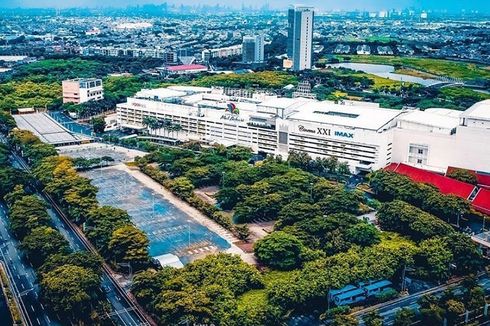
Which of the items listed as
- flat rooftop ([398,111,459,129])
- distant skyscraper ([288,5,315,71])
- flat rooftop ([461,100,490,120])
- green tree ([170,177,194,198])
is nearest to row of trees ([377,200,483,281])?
flat rooftop ([461,100,490,120])

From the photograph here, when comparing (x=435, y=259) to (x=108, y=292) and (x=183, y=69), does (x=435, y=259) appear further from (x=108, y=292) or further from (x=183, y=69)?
(x=183, y=69)

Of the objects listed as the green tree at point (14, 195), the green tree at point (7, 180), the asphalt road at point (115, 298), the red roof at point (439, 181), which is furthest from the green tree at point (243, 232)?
the green tree at point (7, 180)

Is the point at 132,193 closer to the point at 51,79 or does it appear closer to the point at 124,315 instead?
the point at 124,315

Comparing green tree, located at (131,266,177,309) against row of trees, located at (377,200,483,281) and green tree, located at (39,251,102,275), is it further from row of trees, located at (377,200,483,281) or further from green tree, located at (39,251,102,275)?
row of trees, located at (377,200,483,281)

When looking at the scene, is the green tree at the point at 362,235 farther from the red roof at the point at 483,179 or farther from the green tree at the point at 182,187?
the red roof at the point at 483,179

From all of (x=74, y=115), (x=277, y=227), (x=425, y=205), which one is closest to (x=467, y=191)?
(x=425, y=205)

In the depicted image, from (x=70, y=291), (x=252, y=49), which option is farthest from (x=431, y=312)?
(x=252, y=49)
